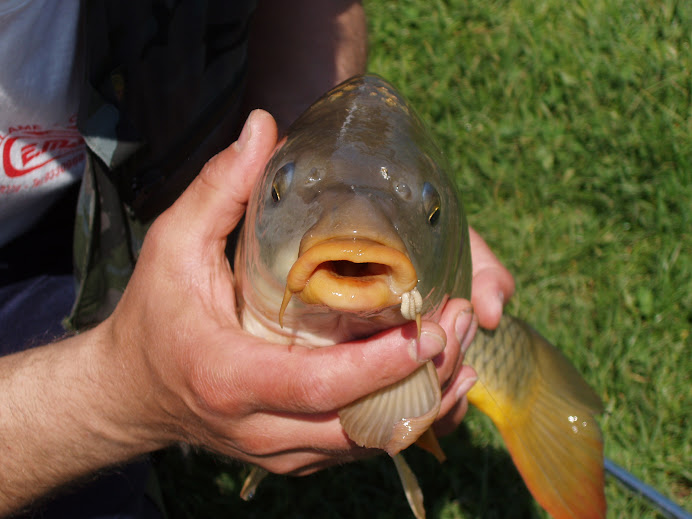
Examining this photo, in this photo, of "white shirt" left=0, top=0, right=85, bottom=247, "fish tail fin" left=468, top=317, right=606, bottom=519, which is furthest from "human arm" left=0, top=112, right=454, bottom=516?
"fish tail fin" left=468, top=317, right=606, bottom=519

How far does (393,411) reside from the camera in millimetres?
1199

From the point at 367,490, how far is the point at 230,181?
4.24ft

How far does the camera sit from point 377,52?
333 cm

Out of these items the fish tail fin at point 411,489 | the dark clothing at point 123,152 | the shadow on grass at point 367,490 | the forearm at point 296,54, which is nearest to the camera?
the fish tail fin at point 411,489

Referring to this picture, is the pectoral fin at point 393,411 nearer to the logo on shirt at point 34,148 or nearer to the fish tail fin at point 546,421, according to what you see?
the fish tail fin at point 546,421

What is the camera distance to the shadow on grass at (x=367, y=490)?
218cm

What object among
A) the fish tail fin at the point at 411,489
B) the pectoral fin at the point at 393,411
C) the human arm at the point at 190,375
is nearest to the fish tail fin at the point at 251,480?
the human arm at the point at 190,375

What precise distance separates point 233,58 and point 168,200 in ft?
1.23

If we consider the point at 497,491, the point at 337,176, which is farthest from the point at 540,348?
the point at 337,176

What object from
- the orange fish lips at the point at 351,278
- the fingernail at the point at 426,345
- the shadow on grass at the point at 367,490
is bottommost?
the shadow on grass at the point at 367,490

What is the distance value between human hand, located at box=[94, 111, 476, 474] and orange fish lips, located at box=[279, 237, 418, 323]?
204 millimetres

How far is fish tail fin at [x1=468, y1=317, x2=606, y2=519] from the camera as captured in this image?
1682mm

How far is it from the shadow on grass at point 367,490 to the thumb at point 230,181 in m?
1.11

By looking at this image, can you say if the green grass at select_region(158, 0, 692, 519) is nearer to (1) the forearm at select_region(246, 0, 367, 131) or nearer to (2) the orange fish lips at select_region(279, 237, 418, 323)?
(1) the forearm at select_region(246, 0, 367, 131)
